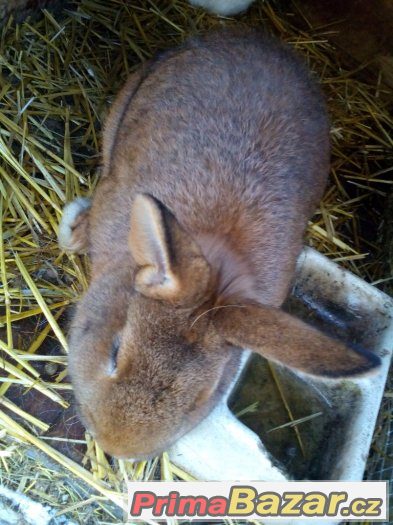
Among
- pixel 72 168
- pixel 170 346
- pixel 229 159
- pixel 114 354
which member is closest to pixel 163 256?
pixel 170 346

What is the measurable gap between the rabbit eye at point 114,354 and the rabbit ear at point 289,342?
0.33m

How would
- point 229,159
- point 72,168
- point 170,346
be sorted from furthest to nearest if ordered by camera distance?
point 72,168 < point 229,159 < point 170,346

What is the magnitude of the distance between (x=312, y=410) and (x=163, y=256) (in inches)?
60.0

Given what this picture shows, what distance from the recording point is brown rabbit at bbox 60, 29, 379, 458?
2.02m

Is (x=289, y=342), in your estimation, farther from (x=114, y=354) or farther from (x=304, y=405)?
(x=304, y=405)

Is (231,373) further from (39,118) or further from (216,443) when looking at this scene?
(39,118)

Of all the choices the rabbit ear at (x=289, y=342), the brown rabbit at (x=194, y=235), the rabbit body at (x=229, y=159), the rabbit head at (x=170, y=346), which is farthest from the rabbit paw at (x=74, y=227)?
the rabbit ear at (x=289, y=342)

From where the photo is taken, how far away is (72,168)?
135 inches

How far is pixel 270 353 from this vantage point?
204 centimetres

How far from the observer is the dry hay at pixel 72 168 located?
2.83m

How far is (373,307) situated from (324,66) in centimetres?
189

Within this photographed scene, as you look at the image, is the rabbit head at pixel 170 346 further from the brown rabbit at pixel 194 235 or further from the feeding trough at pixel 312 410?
the feeding trough at pixel 312 410

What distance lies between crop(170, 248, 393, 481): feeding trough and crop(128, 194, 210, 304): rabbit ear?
0.67 meters

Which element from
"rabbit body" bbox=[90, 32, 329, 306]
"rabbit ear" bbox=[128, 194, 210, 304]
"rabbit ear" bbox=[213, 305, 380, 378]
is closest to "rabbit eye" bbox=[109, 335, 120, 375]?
"rabbit ear" bbox=[128, 194, 210, 304]
